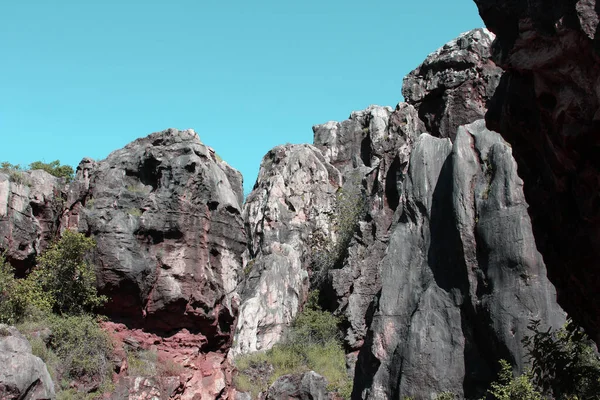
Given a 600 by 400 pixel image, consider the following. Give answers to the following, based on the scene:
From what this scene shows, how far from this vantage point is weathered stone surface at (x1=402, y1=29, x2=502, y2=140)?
3575 cm

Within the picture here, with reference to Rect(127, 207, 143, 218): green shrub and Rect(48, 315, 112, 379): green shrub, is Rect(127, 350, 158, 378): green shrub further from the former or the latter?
Rect(127, 207, 143, 218): green shrub

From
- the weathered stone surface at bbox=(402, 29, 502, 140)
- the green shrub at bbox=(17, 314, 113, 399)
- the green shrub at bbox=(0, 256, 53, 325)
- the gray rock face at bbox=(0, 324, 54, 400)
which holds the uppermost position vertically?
the weathered stone surface at bbox=(402, 29, 502, 140)

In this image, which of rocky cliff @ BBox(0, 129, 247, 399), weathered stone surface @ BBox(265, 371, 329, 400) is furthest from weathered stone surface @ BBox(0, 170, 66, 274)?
weathered stone surface @ BBox(265, 371, 329, 400)

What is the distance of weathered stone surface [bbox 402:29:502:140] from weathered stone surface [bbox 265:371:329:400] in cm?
1296

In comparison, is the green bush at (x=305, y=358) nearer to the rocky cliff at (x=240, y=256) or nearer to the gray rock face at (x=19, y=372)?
the rocky cliff at (x=240, y=256)

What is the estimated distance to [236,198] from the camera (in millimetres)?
27875

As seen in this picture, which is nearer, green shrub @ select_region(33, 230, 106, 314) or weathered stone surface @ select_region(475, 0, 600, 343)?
weathered stone surface @ select_region(475, 0, 600, 343)

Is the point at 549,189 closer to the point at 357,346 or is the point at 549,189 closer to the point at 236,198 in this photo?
the point at 236,198

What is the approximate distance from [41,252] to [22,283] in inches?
80.9

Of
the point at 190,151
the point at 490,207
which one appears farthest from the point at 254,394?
the point at 490,207

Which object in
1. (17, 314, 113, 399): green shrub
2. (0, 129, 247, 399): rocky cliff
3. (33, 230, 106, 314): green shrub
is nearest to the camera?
(17, 314, 113, 399): green shrub

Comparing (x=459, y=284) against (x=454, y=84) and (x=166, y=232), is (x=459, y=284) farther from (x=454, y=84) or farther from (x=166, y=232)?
(x=454, y=84)

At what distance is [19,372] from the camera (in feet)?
53.1

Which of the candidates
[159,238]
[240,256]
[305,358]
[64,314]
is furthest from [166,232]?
[305,358]
